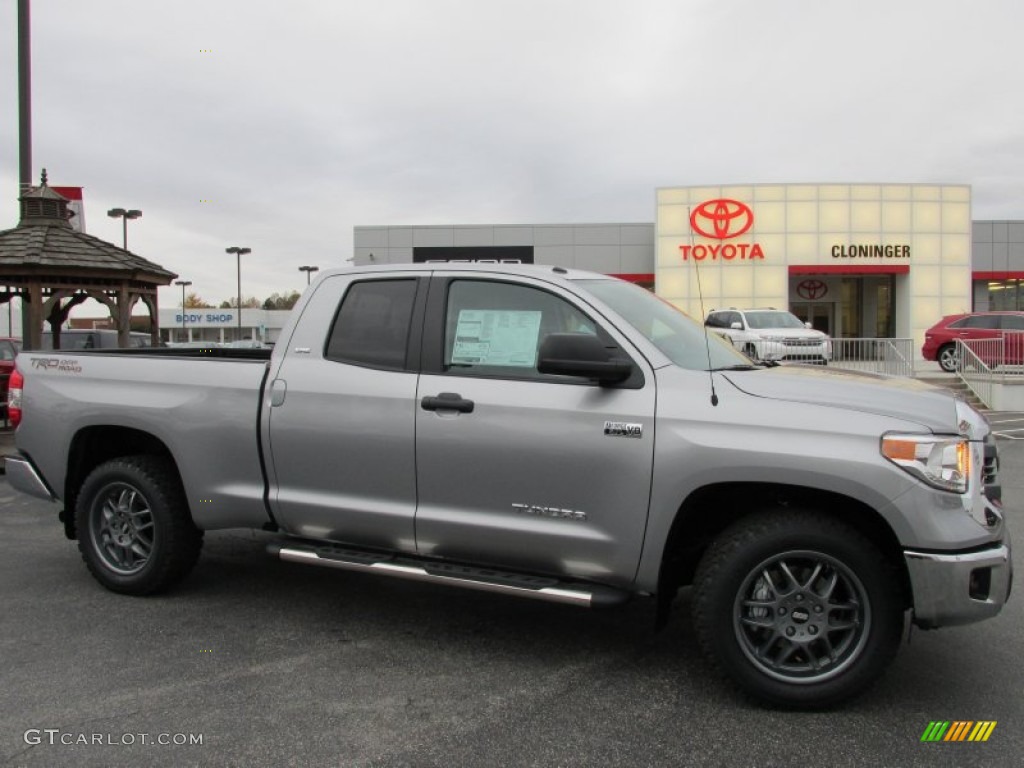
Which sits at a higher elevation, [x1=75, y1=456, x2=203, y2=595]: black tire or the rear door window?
the rear door window

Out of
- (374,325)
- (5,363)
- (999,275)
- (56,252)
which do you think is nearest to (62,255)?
(56,252)

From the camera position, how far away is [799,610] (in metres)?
3.39

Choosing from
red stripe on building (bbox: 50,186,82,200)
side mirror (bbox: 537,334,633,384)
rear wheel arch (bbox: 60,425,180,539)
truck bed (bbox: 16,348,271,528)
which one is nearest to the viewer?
side mirror (bbox: 537,334,633,384)

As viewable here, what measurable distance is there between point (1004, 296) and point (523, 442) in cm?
4221

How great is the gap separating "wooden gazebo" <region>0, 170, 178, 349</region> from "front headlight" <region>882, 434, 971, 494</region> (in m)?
11.1

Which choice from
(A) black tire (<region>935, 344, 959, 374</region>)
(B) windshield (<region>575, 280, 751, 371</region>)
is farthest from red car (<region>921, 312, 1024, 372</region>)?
(B) windshield (<region>575, 280, 751, 371</region>)

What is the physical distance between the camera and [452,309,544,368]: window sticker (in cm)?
398

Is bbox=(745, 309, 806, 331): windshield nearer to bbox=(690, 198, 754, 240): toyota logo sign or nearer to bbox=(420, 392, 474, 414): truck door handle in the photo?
bbox=(690, 198, 754, 240): toyota logo sign

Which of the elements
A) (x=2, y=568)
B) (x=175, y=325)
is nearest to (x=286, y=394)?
(x=2, y=568)

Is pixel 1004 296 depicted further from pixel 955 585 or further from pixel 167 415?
pixel 167 415

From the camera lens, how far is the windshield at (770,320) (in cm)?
2034

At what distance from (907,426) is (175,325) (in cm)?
7905

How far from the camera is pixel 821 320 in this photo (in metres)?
37.6

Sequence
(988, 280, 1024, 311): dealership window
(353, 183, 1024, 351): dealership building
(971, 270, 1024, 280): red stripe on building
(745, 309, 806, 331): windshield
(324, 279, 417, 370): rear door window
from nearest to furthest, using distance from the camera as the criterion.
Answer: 1. (324, 279, 417, 370): rear door window
2. (745, 309, 806, 331): windshield
3. (353, 183, 1024, 351): dealership building
4. (971, 270, 1024, 280): red stripe on building
5. (988, 280, 1024, 311): dealership window
